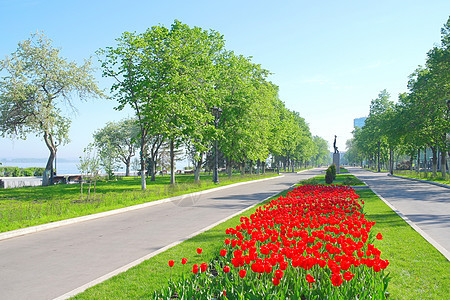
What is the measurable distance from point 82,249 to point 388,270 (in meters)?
7.01

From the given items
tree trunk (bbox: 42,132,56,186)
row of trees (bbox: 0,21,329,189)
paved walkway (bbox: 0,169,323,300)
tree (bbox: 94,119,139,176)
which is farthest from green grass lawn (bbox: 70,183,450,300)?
tree (bbox: 94,119,139,176)

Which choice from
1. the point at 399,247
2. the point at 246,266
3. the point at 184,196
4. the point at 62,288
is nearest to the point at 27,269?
the point at 62,288

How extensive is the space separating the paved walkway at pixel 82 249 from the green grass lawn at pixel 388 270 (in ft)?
2.30

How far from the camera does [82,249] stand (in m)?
8.73

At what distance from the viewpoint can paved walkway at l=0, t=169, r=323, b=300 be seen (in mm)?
6219

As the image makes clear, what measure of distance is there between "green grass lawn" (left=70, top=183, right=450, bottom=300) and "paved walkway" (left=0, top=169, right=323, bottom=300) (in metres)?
0.70

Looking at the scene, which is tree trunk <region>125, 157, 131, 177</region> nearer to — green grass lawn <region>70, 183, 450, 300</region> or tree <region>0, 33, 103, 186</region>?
tree <region>0, 33, 103, 186</region>

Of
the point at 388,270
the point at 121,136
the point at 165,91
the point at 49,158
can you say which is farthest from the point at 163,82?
the point at 121,136

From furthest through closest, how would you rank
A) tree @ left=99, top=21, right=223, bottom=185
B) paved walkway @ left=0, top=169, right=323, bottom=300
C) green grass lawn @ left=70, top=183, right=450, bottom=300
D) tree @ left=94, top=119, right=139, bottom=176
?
tree @ left=94, top=119, right=139, bottom=176 → tree @ left=99, top=21, right=223, bottom=185 → paved walkway @ left=0, top=169, right=323, bottom=300 → green grass lawn @ left=70, top=183, right=450, bottom=300

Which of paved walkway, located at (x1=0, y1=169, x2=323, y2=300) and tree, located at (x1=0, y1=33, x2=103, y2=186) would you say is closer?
paved walkway, located at (x1=0, y1=169, x2=323, y2=300)

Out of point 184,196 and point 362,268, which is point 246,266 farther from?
point 184,196

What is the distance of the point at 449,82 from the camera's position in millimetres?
29984

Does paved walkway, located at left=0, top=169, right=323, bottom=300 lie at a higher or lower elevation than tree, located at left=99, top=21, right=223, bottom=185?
lower

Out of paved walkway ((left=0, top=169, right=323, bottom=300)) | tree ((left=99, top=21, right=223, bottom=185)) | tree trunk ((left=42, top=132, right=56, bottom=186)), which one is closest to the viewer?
paved walkway ((left=0, top=169, right=323, bottom=300))
